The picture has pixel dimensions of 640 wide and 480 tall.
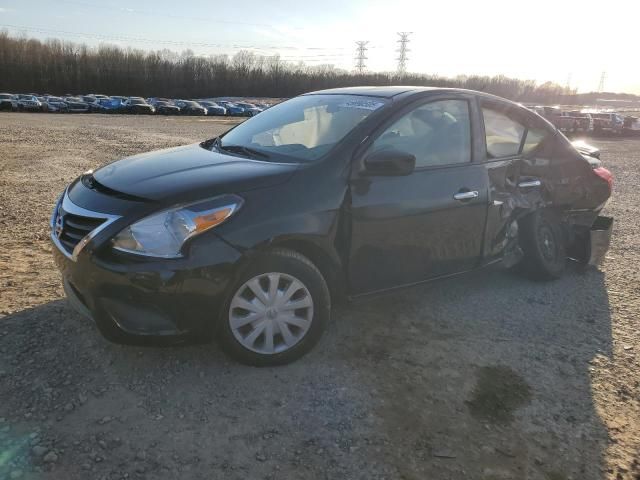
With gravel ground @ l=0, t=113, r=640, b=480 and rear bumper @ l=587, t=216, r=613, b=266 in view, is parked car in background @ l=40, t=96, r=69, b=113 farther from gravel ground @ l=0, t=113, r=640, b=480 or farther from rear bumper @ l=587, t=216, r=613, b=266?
rear bumper @ l=587, t=216, r=613, b=266

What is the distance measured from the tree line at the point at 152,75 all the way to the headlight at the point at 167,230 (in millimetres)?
64643

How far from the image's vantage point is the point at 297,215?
304cm

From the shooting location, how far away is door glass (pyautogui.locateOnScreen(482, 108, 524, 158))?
4133 mm

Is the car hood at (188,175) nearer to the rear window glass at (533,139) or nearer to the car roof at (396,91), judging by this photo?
the car roof at (396,91)

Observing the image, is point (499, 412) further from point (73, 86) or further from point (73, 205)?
point (73, 86)

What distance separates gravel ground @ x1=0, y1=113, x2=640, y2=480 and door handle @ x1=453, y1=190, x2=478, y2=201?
93 cm

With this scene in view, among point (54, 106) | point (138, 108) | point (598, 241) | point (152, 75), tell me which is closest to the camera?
point (598, 241)

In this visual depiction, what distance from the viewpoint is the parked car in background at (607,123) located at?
2970cm

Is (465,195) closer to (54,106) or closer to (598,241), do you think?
(598,241)

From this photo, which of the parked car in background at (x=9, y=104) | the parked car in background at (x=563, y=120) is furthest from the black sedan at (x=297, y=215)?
the parked car in background at (x=9, y=104)

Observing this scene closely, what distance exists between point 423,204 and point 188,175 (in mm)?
1573

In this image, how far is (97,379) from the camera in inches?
116

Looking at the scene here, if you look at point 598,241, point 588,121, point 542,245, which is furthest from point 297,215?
point 588,121

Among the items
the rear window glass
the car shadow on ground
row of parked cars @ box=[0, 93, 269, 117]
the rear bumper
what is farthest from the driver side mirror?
row of parked cars @ box=[0, 93, 269, 117]
